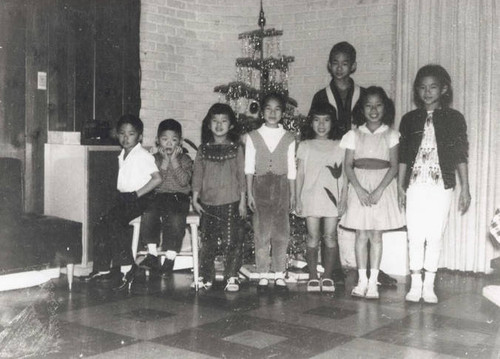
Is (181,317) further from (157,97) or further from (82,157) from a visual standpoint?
(157,97)

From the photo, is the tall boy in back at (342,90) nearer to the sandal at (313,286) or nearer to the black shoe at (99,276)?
the sandal at (313,286)

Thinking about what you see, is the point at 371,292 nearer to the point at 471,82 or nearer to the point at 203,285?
the point at 203,285

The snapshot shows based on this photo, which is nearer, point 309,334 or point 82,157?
point 309,334

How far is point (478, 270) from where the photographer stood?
5074 millimetres

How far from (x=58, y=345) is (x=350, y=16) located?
13.2 feet

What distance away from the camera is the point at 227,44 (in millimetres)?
6340

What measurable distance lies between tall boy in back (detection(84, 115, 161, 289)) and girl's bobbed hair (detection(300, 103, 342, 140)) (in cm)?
110

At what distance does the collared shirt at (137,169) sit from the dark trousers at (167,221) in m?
0.17

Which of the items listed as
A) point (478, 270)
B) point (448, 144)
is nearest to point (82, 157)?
point (448, 144)

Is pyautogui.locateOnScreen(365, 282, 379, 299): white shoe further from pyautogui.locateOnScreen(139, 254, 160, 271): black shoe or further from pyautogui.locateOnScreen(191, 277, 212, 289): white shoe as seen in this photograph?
pyautogui.locateOnScreen(139, 254, 160, 271): black shoe

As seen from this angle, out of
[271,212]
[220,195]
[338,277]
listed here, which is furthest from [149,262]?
[338,277]

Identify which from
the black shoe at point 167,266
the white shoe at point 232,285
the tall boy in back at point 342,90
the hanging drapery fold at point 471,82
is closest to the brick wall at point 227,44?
the hanging drapery fold at point 471,82

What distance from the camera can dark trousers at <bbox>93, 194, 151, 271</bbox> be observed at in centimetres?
439

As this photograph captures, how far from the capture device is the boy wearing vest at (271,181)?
14.3ft
